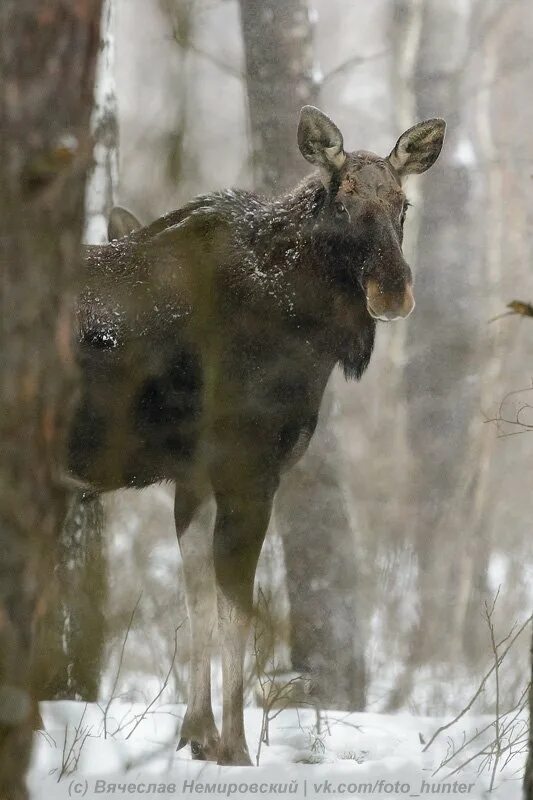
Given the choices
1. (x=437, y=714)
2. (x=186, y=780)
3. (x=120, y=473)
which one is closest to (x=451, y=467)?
(x=437, y=714)

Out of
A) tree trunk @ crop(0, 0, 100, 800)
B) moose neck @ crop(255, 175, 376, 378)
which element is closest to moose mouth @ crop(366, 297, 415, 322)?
moose neck @ crop(255, 175, 376, 378)

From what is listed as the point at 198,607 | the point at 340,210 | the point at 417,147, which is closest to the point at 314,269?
the point at 340,210

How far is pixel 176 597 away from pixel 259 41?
374cm

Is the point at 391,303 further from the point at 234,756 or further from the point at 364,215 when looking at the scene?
the point at 234,756

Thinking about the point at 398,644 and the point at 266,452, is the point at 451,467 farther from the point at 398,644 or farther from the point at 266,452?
the point at 266,452

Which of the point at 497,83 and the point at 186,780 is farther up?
the point at 497,83

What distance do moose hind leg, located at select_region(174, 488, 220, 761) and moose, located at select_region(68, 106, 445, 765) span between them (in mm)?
10

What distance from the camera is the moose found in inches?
189

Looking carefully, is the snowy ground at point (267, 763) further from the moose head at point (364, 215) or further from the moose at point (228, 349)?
the moose head at point (364, 215)

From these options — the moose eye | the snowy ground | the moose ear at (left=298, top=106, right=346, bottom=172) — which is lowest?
the snowy ground

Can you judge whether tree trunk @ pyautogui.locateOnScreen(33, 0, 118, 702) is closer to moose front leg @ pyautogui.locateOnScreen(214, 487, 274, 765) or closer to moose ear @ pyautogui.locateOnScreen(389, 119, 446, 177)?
moose front leg @ pyautogui.locateOnScreen(214, 487, 274, 765)

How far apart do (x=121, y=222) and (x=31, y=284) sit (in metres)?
3.51

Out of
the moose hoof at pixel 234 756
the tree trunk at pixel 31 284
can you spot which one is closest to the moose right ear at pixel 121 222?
the moose hoof at pixel 234 756

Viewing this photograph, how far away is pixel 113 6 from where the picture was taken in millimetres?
6352
